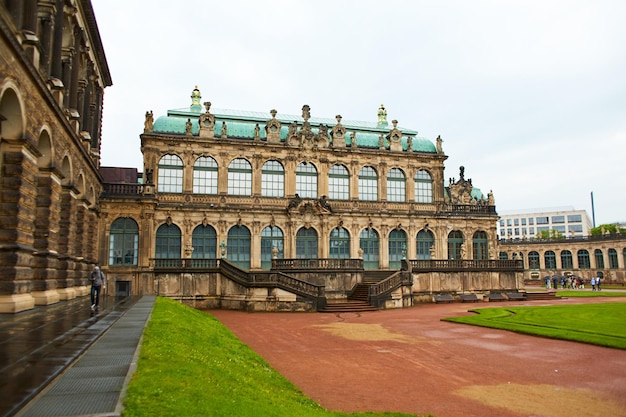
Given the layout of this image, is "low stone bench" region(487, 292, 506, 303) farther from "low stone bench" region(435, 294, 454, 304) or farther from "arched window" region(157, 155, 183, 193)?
"arched window" region(157, 155, 183, 193)

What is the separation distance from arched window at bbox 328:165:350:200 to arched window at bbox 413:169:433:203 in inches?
303

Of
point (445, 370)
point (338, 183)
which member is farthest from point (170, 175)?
point (445, 370)

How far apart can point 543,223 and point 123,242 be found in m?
158

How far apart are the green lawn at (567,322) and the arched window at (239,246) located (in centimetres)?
2243

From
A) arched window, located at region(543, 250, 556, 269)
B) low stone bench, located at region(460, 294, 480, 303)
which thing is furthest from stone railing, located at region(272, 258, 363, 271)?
arched window, located at region(543, 250, 556, 269)

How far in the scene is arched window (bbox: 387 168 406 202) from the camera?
2068 inches

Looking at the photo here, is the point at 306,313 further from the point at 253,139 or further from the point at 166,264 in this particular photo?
the point at 253,139

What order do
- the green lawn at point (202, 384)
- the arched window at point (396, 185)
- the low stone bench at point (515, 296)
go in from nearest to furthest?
the green lawn at point (202, 384) < the low stone bench at point (515, 296) < the arched window at point (396, 185)

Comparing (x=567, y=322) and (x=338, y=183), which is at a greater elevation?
(x=338, y=183)

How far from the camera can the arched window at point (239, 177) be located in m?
48.0

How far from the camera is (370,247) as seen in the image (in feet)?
166

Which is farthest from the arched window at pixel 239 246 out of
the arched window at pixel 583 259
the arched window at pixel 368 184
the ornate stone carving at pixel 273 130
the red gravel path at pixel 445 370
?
the arched window at pixel 583 259

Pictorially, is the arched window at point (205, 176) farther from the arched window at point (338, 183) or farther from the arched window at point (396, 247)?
the arched window at point (396, 247)

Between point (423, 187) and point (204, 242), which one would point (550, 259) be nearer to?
point (423, 187)
